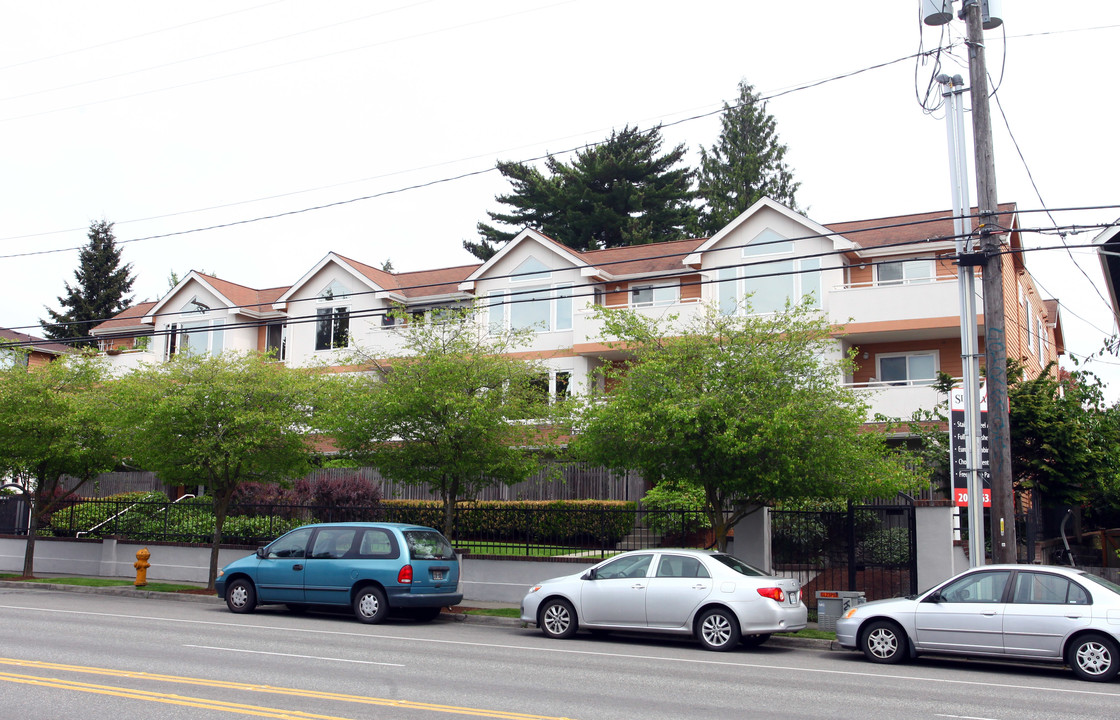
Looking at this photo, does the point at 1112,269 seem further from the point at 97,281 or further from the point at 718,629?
the point at 97,281

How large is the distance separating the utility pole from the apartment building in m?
7.82

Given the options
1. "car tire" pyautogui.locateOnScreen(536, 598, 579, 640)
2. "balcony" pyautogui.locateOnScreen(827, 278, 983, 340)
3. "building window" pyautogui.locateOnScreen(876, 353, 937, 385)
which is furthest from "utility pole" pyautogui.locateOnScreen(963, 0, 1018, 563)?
"building window" pyautogui.locateOnScreen(876, 353, 937, 385)

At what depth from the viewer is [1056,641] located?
1171 cm

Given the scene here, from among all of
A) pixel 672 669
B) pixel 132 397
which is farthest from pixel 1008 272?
pixel 132 397

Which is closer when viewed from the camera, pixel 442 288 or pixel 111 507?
pixel 111 507

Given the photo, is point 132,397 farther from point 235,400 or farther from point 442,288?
→ point 442,288

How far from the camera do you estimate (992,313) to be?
14.0 metres

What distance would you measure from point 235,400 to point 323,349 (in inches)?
626

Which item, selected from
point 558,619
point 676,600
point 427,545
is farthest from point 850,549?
point 427,545

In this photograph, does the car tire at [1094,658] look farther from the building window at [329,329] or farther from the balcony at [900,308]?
the building window at [329,329]

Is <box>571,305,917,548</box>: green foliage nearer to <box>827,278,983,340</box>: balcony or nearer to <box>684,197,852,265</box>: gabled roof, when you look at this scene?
<box>827,278,983,340</box>: balcony

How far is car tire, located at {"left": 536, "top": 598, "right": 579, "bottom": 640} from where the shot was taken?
14.6 metres

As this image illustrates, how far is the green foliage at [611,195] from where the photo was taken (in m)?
46.4

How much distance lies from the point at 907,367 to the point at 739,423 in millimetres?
14768
